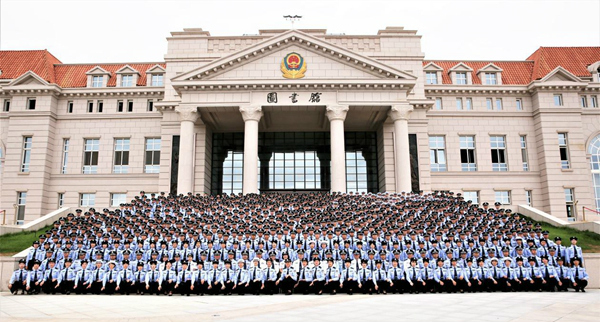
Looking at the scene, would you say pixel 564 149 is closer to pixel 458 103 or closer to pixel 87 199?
pixel 458 103

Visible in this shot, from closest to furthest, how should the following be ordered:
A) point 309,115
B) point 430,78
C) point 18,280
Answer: point 18,280 → point 309,115 → point 430,78

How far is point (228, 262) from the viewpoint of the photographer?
14148mm

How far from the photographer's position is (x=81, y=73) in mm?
37562

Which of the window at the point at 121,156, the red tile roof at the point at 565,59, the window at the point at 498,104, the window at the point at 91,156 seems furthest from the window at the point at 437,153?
the window at the point at 91,156

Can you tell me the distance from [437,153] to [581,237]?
46.1 ft

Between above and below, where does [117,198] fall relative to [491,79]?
below

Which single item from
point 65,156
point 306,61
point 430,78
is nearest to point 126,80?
point 65,156

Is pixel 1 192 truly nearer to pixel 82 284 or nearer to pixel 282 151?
pixel 282 151

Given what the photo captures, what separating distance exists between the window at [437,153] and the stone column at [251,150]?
47.4 ft

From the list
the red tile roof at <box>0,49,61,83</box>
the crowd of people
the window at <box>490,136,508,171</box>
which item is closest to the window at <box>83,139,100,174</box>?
the red tile roof at <box>0,49,61,83</box>

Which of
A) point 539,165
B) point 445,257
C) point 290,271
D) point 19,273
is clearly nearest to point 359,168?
point 539,165

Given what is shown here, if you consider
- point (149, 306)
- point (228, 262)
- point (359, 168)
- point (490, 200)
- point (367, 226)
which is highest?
point (359, 168)

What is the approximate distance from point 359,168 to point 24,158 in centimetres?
2532

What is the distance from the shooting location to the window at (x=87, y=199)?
35000 millimetres
